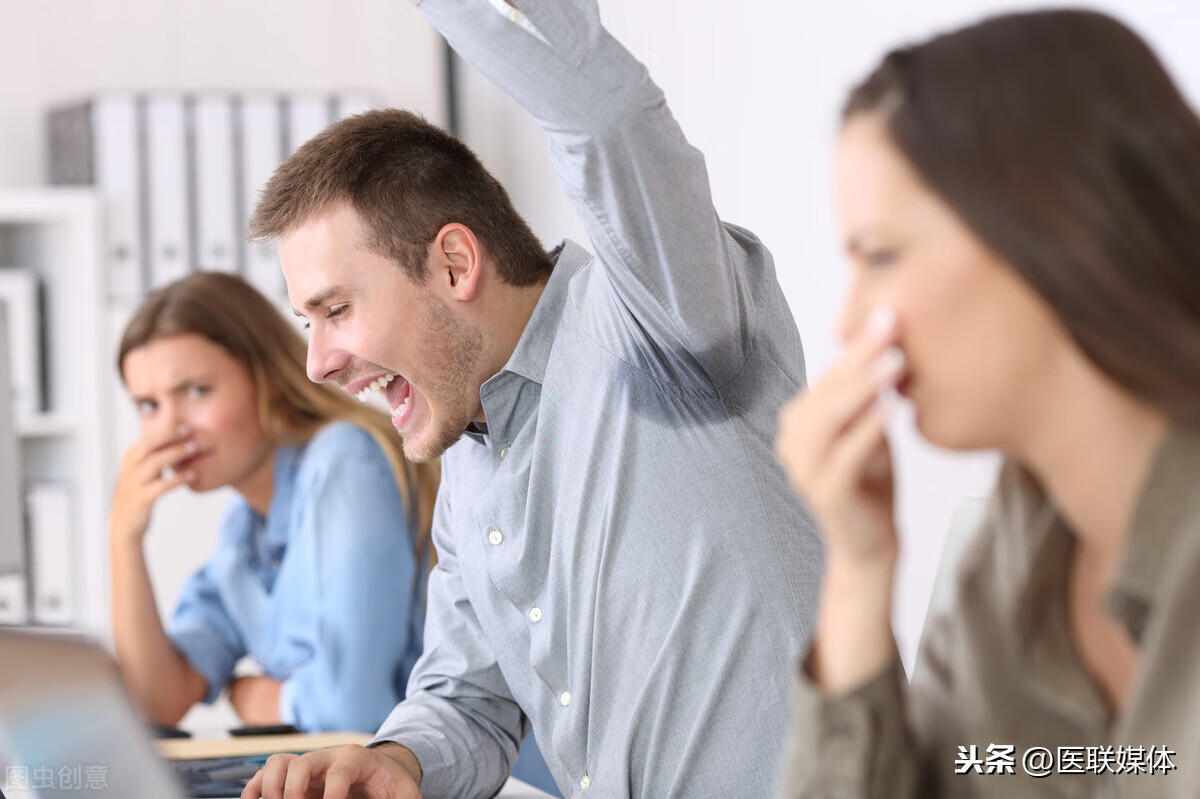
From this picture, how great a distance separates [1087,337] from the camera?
605mm

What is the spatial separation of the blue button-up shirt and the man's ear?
2.19ft


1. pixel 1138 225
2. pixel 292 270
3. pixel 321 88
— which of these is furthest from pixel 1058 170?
pixel 321 88

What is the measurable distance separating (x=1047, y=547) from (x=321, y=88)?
3195mm

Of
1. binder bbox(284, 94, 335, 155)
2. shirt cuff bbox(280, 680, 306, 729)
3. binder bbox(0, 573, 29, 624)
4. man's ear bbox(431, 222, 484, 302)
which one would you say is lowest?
binder bbox(0, 573, 29, 624)

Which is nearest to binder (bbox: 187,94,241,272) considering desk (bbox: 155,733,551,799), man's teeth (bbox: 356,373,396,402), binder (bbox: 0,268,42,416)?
binder (bbox: 0,268,42,416)

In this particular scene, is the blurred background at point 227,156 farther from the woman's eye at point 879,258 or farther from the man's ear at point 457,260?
the woman's eye at point 879,258

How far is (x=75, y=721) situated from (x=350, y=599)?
112cm

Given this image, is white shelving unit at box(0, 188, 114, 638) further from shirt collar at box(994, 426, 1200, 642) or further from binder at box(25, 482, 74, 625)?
shirt collar at box(994, 426, 1200, 642)

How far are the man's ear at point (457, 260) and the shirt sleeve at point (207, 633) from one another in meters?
1.05

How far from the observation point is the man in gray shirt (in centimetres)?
109

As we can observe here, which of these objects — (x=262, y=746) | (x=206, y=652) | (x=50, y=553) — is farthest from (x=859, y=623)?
(x=50, y=553)

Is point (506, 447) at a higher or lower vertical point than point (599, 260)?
lower

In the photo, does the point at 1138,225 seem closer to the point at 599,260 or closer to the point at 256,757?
the point at 599,260

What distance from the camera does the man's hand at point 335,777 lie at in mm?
1157
